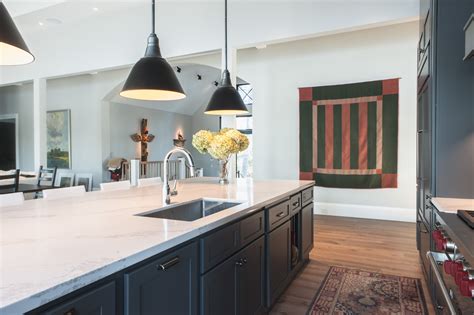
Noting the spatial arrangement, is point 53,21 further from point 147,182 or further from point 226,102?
point 226,102

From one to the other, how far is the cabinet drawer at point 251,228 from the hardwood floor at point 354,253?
776mm

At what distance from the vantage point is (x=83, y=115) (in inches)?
325

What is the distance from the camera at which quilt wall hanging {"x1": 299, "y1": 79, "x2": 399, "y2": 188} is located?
5.36m

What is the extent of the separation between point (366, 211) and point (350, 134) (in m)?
1.38

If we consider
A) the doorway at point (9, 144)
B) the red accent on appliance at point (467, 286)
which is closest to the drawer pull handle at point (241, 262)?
the red accent on appliance at point (467, 286)

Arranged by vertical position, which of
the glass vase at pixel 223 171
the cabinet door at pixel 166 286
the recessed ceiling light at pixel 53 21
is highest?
the recessed ceiling light at pixel 53 21

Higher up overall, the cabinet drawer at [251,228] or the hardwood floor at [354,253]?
the cabinet drawer at [251,228]

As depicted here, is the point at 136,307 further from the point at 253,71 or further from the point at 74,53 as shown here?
the point at 74,53

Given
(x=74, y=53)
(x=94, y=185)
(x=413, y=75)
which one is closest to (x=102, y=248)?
(x=413, y=75)

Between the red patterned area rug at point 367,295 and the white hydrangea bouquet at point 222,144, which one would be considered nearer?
the red patterned area rug at point 367,295

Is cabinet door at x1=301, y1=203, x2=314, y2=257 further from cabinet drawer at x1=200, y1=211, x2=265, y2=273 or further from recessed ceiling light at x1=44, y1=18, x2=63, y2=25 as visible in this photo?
recessed ceiling light at x1=44, y1=18, x2=63, y2=25

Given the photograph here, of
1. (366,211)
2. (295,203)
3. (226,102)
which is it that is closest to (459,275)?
(295,203)

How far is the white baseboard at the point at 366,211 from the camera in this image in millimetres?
5273

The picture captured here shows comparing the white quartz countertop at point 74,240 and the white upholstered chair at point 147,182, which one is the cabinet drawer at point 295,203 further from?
the white upholstered chair at point 147,182
